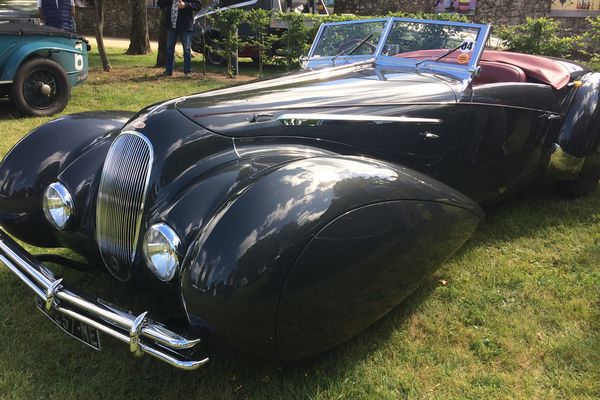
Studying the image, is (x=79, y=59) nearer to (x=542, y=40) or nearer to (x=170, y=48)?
(x=170, y=48)

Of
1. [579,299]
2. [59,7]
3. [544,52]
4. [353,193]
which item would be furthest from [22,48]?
[544,52]

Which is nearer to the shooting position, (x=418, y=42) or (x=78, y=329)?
(x=78, y=329)

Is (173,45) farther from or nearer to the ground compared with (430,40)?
nearer to the ground

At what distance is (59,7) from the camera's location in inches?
344

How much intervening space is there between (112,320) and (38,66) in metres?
5.69

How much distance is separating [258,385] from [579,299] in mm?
1960

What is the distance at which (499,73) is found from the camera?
404 cm

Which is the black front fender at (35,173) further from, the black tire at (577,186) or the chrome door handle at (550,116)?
the black tire at (577,186)

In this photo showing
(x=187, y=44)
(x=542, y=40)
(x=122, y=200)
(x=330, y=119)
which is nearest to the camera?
(x=122, y=200)

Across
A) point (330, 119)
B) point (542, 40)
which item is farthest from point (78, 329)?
point (542, 40)

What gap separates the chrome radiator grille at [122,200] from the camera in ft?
7.75

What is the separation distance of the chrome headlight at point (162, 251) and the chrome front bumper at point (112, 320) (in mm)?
210

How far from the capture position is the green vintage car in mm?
6273

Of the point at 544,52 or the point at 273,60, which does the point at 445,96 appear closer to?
the point at 544,52
